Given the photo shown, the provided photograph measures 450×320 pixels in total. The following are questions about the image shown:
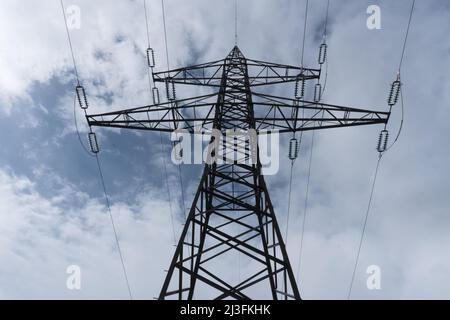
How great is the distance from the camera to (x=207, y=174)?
9.08m

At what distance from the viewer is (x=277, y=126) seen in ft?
34.0

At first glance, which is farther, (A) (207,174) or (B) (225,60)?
(B) (225,60)

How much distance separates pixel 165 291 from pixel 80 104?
264 inches

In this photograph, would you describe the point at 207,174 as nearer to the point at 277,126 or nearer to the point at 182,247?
the point at 182,247

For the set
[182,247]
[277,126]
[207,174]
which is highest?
[277,126]

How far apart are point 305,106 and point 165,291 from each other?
658 centimetres
